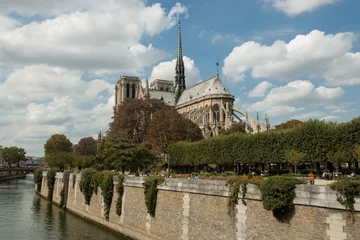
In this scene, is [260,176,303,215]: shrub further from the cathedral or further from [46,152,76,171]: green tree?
[46,152,76,171]: green tree

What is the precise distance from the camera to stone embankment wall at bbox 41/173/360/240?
12133mm

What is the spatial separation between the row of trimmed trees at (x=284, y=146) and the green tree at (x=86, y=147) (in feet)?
252

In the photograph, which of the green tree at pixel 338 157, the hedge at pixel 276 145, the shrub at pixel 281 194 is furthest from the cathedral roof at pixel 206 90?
the shrub at pixel 281 194

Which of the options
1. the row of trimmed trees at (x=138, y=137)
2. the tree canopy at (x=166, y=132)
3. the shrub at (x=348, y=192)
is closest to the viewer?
the shrub at (x=348, y=192)

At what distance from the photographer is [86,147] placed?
374ft

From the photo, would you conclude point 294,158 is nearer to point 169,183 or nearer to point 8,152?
point 169,183

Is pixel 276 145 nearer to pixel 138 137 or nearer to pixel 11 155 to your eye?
pixel 138 137

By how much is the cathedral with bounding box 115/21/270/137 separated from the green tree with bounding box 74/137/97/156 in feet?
53.3

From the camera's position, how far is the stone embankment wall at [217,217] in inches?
478

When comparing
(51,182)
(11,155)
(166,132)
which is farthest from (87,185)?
Result: (11,155)

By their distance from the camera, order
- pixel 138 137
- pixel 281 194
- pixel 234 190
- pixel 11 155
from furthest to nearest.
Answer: pixel 11 155
pixel 138 137
pixel 234 190
pixel 281 194

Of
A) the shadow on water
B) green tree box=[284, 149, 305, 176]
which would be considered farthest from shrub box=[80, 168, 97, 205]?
green tree box=[284, 149, 305, 176]

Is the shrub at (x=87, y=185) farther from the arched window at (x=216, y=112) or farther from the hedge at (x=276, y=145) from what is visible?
the arched window at (x=216, y=112)

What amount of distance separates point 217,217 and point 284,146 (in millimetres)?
15254
